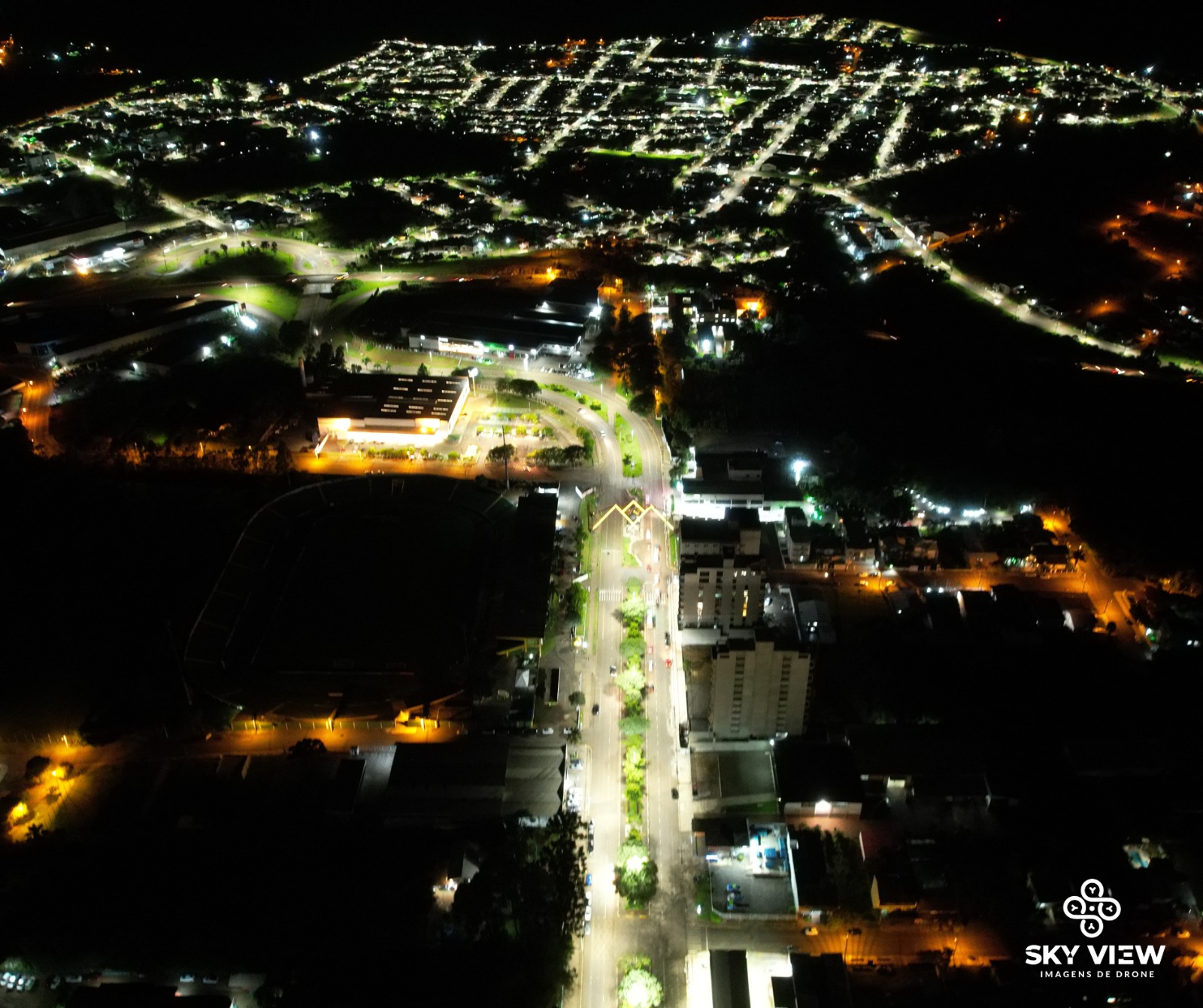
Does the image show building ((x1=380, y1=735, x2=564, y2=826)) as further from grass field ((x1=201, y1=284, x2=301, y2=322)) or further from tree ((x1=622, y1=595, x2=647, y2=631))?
grass field ((x1=201, y1=284, x2=301, y2=322))

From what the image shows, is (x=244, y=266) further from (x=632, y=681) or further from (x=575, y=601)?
(x=632, y=681)

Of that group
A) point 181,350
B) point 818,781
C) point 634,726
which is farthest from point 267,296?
point 818,781

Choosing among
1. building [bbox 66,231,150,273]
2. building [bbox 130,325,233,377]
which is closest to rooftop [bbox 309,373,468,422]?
building [bbox 130,325,233,377]

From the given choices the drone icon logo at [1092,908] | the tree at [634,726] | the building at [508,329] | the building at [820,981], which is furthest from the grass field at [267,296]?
the drone icon logo at [1092,908]

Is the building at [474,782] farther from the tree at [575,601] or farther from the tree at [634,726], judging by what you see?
the tree at [575,601]

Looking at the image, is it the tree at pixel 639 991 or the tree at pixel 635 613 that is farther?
the tree at pixel 635 613
